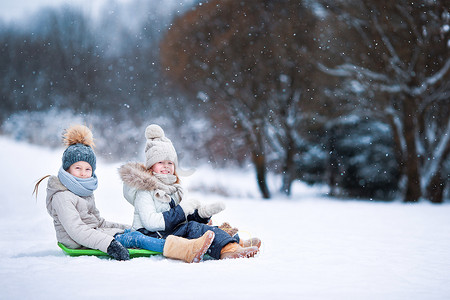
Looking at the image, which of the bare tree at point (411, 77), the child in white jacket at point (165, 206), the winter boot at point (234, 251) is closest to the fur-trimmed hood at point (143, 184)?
the child in white jacket at point (165, 206)

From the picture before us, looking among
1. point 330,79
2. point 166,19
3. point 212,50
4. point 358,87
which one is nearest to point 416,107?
point 358,87

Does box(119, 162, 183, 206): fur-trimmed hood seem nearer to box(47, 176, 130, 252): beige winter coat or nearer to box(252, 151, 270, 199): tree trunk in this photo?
box(47, 176, 130, 252): beige winter coat

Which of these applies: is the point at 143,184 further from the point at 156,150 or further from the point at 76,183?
the point at 76,183

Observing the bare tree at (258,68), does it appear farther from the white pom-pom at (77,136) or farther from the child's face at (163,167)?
the white pom-pom at (77,136)

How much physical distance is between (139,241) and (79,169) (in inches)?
30.4

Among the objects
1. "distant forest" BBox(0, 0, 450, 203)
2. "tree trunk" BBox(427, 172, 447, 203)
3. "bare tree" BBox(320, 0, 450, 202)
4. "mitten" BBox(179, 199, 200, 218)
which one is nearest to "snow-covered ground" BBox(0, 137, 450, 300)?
"mitten" BBox(179, 199, 200, 218)

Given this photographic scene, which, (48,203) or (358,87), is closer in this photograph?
(48,203)

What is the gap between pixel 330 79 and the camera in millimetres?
10977

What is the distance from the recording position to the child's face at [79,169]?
354 centimetres

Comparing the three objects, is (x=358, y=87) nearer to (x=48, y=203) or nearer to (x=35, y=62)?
(x=48, y=203)

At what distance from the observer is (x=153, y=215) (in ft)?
11.4

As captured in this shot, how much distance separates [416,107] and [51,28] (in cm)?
1222

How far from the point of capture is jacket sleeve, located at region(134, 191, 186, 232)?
346 centimetres

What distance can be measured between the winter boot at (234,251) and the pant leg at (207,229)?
0.03 m
